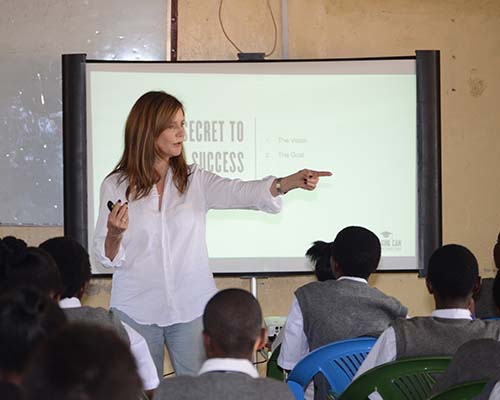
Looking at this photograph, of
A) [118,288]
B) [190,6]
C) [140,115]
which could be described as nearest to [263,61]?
[190,6]

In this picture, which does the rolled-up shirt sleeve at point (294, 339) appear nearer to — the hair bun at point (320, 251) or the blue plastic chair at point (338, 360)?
the blue plastic chair at point (338, 360)

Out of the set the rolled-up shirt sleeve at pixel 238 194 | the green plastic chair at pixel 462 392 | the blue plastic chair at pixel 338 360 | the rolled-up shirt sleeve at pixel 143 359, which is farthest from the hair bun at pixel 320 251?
the green plastic chair at pixel 462 392

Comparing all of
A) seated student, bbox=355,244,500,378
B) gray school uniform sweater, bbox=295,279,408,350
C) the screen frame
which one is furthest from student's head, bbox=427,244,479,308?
the screen frame

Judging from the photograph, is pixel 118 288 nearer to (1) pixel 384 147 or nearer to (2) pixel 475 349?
(2) pixel 475 349

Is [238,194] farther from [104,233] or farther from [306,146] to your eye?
[306,146]

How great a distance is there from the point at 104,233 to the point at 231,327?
1412 millimetres

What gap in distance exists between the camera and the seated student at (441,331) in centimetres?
274

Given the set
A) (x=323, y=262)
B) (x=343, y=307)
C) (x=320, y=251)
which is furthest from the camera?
(x=320, y=251)

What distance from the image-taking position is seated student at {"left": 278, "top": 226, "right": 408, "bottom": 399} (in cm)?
326

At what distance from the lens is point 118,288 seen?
3518 mm

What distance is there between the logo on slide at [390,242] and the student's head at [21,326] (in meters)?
3.85

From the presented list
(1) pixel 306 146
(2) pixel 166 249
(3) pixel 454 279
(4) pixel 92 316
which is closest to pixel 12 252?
(4) pixel 92 316

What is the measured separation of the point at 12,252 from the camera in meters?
2.56

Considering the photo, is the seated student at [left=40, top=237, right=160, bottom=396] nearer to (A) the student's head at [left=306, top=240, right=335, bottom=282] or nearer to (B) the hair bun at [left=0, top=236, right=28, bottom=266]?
(B) the hair bun at [left=0, top=236, right=28, bottom=266]
